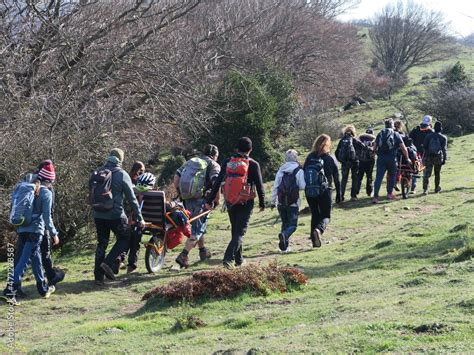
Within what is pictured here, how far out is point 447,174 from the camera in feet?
74.0

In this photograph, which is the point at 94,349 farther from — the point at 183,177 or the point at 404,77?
the point at 404,77

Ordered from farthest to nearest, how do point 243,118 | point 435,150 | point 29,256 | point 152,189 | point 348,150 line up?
point 243,118 → point 435,150 → point 348,150 → point 152,189 → point 29,256

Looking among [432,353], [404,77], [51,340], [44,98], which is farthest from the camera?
[404,77]

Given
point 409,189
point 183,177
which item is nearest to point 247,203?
point 183,177

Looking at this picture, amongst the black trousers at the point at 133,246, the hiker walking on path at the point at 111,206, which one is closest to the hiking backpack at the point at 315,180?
the black trousers at the point at 133,246

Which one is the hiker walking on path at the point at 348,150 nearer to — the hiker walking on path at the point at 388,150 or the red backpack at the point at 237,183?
the hiker walking on path at the point at 388,150

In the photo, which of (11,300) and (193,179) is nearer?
(11,300)

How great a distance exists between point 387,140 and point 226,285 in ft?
29.7

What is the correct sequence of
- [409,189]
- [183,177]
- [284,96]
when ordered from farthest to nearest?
[284,96]
[409,189]
[183,177]

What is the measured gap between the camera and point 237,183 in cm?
1095

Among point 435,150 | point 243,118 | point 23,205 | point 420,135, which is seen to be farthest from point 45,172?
point 243,118

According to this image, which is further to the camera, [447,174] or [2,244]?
[447,174]

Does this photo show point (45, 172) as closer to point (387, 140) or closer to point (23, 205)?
point (23, 205)

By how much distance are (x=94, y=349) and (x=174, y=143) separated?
62.4 feet
